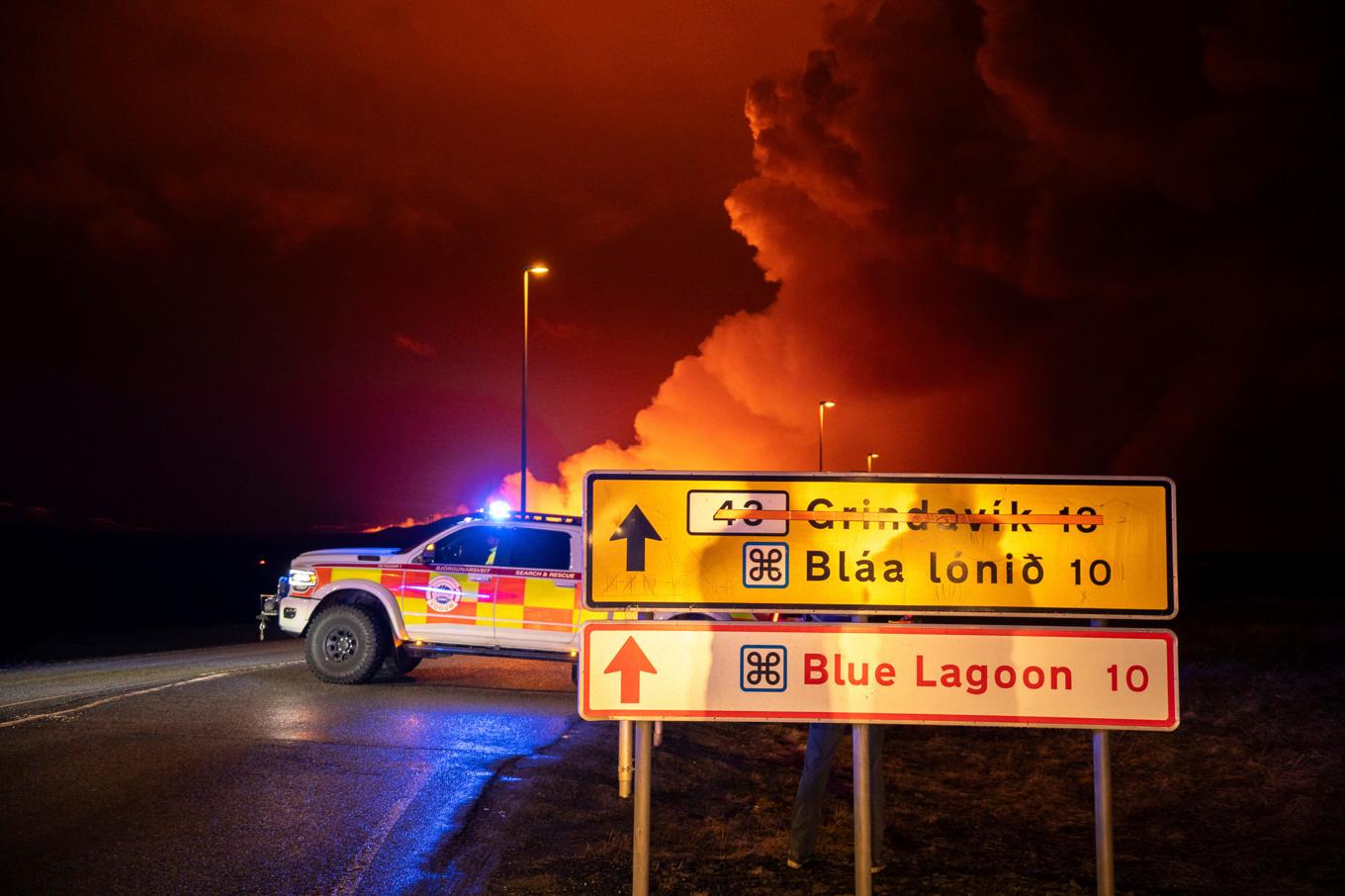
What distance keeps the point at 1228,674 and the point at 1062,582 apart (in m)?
9.62

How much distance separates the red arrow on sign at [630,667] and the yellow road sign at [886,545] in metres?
0.17

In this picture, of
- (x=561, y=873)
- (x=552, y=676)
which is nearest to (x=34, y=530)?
(x=552, y=676)

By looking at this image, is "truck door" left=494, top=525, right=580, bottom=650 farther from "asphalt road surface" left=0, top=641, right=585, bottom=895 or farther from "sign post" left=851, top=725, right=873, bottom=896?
"sign post" left=851, top=725, right=873, bottom=896

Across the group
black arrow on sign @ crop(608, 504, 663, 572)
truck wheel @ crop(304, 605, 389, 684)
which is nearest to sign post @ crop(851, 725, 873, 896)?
black arrow on sign @ crop(608, 504, 663, 572)

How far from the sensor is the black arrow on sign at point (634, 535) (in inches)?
164

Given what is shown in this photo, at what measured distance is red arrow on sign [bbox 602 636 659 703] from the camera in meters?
4.08

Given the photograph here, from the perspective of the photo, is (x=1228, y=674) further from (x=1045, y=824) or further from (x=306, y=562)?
(x=306, y=562)

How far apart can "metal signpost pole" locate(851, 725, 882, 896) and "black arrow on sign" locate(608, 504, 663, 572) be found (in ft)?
3.28

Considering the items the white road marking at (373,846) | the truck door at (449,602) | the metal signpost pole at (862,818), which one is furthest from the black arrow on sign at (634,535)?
the truck door at (449,602)

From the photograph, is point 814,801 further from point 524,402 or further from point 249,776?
point 524,402

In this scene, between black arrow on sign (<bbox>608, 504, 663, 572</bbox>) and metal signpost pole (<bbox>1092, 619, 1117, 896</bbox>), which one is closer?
metal signpost pole (<bbox>1092, 619, 1117, 896</bbox>)

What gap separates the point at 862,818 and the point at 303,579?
29.9ft

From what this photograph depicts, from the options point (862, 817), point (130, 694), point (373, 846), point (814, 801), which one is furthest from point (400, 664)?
point (862, 817)

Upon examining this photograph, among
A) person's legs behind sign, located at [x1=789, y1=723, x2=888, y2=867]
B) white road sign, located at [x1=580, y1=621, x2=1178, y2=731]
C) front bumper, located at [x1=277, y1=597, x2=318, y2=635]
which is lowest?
person's legs behind sign, located at [x1=789, y1=723, x2=888, y2=867]
